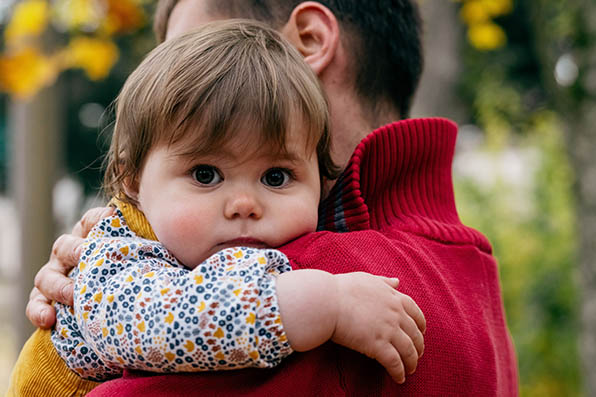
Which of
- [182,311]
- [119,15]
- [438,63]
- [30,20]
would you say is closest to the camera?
[182,311]

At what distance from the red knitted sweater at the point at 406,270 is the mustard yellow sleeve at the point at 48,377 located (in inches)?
8.7

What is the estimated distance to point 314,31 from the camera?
193cm

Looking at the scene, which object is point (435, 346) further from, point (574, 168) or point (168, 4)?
point (574, 168)

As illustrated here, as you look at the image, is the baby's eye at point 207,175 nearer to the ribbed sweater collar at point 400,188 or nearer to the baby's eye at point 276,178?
the baby's eye at point 276,178

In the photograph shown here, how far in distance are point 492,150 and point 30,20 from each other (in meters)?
4.85

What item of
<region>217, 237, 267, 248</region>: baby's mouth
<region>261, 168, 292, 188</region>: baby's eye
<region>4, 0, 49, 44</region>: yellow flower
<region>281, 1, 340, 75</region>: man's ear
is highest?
<region>4, 0, 49, 44</region>: yellow flower

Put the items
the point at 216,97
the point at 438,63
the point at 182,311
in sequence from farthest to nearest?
the point at 438,63 → the point at 216,97 → the point at 182,311

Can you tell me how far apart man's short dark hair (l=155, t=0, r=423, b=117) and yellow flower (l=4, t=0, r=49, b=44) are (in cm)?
175

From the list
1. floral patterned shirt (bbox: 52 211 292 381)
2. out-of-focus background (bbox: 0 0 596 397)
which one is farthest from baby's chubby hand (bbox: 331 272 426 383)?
out-of-focus background (bbox: 0 0 596 397)

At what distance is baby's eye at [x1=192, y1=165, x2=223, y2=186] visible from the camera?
1435mm

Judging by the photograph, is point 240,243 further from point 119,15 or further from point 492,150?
point 492,150

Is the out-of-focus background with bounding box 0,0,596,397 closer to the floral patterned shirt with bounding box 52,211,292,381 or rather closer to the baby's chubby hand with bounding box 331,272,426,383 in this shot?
the floral patterned shirt with bounding box 52,211,292,381

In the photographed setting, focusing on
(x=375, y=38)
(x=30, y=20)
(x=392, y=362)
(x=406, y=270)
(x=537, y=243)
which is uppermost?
(x=30, y=20)

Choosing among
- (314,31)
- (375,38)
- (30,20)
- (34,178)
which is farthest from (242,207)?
(34,178)
